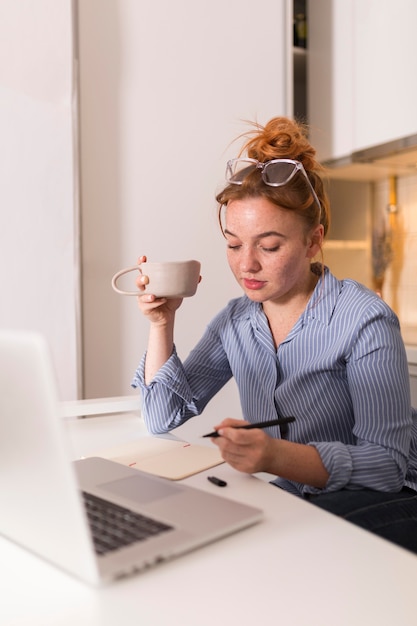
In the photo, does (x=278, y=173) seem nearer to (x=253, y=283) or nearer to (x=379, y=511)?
(x=253, y=283)

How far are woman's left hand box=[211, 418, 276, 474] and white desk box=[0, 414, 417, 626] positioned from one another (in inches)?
5.9

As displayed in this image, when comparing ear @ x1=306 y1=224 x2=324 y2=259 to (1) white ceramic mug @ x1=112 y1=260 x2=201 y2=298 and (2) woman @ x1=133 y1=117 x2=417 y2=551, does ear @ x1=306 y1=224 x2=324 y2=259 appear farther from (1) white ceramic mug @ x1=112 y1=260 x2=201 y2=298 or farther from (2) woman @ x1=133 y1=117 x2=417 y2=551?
(1) white ceramic mug @ x1=112 y1=260 x2=201 y2=298

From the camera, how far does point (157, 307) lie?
1.36 metres

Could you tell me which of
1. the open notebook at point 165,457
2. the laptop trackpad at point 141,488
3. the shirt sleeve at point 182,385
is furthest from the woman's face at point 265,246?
the laptop trackpad at point 141,488

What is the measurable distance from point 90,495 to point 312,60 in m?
2.20

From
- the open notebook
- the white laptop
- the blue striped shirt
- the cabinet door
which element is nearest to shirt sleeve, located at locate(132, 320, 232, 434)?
the blue striped shirt

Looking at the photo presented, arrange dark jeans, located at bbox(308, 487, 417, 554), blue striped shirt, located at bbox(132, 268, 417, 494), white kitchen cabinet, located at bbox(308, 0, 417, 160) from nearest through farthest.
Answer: dark jeans, located at bbox(308, 487, 417, 554), blue striped shirt, located at bbox(132, 268, 417, 494), white kitchen cabinet, located at bbox(308, 0, 417, 160)

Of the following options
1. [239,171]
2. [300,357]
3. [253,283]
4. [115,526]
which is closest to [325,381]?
[300,357]

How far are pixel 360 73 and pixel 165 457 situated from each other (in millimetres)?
1810

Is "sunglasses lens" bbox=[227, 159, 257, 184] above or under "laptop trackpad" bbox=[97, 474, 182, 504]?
above

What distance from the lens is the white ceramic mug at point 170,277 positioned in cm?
121

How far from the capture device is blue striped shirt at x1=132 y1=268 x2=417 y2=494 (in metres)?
1.12

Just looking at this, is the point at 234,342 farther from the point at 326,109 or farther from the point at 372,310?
the point at 326,109

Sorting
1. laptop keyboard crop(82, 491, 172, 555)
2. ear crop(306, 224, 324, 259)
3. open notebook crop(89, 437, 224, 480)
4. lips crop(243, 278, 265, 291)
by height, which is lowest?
open notebook crop(89, 437, 224, 480)
